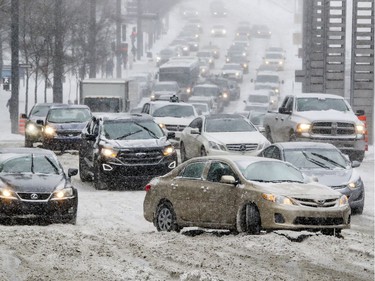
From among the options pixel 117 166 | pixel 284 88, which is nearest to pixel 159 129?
pixel 117 166

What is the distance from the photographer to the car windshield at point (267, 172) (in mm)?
16859

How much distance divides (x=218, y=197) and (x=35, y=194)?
3.24 m

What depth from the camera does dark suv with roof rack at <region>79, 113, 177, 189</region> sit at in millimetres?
24953

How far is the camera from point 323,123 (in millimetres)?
30984

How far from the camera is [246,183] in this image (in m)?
16.5

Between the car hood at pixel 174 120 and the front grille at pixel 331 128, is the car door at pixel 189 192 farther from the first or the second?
the car hood at pixel 174 120

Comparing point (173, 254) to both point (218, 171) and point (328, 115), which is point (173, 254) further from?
point (328, 115)

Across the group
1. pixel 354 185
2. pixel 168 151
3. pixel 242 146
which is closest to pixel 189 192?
pixel 354 185

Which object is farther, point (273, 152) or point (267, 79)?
point (267, 79)

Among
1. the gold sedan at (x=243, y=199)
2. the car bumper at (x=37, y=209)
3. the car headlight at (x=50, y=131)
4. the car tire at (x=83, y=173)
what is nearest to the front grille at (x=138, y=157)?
the car tire at (x=83, y=173)

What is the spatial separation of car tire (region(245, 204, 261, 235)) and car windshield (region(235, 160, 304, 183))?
652 millimetres

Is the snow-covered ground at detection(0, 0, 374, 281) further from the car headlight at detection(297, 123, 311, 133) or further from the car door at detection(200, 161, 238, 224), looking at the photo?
the car headlight at detection(297, 123, 311, 133)

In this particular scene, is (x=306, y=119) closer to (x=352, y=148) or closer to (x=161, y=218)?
(x=352, y=148)

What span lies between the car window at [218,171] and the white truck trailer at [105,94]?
26.5m
